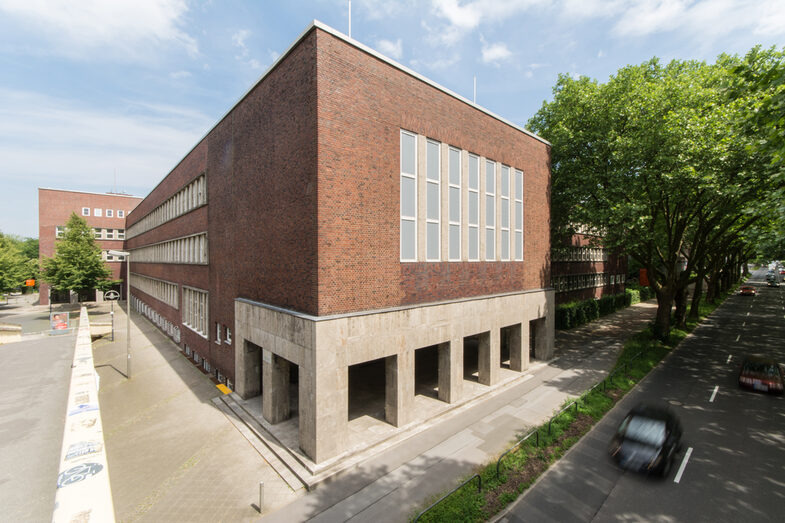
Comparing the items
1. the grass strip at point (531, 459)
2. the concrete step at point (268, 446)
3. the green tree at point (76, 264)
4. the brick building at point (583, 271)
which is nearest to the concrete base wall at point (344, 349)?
the concrete step at point (268, 446)

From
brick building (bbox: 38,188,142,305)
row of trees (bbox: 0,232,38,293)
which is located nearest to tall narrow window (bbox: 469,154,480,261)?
row of trees (bbox: 0,232,38,293)

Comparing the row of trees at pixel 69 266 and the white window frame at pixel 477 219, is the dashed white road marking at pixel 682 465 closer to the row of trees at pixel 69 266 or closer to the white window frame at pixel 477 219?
the white window frame at pixel 477 219

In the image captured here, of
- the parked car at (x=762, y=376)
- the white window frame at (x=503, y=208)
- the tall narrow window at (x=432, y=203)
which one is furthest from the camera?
the white window frame at (x=503, y=208)

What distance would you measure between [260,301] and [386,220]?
650 cm

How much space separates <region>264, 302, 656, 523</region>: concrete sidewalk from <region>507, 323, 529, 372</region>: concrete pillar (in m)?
0.53

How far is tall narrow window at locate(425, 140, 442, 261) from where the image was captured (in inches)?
541

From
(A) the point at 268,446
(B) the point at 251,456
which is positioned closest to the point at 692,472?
(A) the point at 268,446

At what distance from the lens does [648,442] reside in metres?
9.77

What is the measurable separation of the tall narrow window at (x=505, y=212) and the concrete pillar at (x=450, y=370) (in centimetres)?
580

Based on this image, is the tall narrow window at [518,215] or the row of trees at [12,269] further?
the row of trees at [12,269]

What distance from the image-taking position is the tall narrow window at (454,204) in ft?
48.2

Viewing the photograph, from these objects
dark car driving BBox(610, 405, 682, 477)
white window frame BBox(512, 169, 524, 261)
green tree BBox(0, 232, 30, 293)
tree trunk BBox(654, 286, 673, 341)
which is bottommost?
dark car driving BBox(610, 405, 682, 477)

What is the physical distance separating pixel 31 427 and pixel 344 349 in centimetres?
1440

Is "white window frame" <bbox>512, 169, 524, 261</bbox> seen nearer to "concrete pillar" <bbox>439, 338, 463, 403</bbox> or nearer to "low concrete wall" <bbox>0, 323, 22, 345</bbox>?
"concrete pillar" <bbox>439, 338, 463, 403</bbox>
